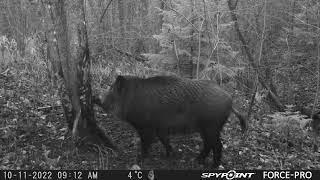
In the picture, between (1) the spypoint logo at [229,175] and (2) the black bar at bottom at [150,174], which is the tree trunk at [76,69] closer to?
(2) the black bar at bottom at [150,174]

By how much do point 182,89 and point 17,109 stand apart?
3.38 meters

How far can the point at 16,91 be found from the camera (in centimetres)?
806

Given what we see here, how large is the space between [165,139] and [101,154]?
116 centimetres

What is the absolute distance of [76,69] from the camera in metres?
5.64

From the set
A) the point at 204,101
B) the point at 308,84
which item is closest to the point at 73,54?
the point at 204,101

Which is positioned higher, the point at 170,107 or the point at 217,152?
the point at 170,107

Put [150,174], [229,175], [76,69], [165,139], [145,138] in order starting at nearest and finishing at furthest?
[150,174] < [229,175] < [76,69] < [145,138] < [165,139]

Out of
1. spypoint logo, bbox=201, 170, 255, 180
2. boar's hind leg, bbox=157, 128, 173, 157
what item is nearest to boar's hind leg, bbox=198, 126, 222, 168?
spypoint logo, bbox=201, 170, 255, 180

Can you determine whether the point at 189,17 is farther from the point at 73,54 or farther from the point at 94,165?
the point at 94,165

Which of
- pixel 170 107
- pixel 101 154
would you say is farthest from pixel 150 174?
pixel 170 107

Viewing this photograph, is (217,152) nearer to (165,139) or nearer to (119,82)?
(165,139)

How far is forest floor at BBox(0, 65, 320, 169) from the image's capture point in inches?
220

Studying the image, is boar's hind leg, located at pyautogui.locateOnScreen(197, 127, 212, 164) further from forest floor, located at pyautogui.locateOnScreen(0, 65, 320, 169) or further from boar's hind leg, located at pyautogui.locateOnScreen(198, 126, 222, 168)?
forest floor, located at pyautogui.locateOnScreen(0, 65, 320, 169)

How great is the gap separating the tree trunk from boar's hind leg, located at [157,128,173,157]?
0.82 metres
